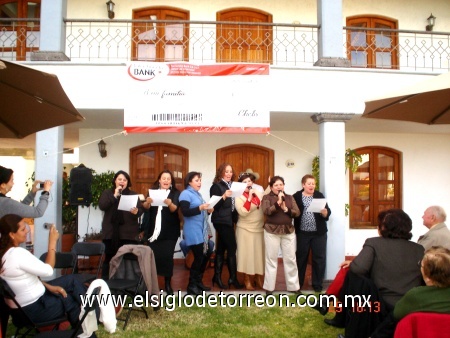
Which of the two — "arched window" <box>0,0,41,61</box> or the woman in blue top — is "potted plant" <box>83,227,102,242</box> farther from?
"arched window" <box>0,0,41,61</box>

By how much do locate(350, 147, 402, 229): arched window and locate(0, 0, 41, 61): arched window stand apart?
7583mm

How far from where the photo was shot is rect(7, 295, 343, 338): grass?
4.59 metres

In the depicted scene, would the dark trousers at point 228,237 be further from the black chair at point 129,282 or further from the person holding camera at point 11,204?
the person holding camera at point 11,204

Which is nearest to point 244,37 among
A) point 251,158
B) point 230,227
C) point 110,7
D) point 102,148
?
point 251,158

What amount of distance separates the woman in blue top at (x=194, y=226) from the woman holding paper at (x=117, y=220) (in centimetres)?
70

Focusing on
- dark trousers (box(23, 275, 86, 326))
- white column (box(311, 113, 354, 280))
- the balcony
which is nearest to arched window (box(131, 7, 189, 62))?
the balcony

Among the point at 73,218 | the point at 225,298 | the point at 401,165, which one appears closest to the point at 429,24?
the point at 401,165

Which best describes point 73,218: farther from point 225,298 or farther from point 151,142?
point 225,298

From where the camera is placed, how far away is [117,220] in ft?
19.0

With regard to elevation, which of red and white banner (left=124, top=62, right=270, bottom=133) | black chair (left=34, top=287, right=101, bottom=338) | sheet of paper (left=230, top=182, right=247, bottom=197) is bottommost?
black chair (left=34, top=287, right=101, bottom=338)

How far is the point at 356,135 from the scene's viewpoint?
9539mm

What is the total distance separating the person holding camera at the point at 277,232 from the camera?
586 centimetres

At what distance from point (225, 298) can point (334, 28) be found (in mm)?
4796

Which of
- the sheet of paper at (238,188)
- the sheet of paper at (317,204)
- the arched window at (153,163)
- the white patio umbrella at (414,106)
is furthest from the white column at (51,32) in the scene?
the white patio umbrella at (414,106)
